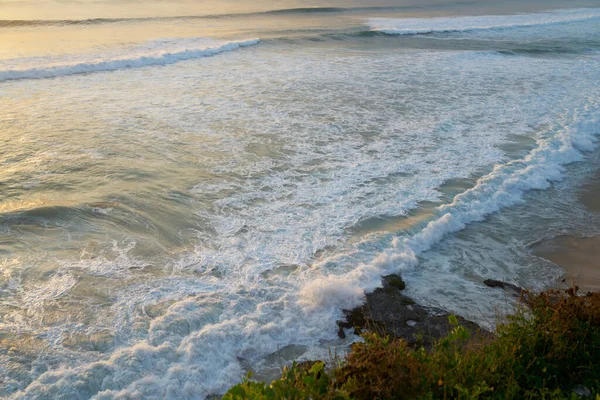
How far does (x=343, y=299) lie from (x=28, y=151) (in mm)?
7579

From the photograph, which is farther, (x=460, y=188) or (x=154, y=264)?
(x=460, y=188)

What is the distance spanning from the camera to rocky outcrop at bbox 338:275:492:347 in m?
5.52

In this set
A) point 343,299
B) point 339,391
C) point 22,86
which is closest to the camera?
point 339,391

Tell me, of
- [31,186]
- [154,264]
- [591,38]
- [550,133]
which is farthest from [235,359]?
[591,38]

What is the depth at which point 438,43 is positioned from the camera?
1122 inches

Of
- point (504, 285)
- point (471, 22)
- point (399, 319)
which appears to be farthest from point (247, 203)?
point (471, 22)

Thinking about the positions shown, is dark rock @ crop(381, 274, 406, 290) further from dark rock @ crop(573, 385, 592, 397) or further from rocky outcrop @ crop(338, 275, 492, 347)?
dark rock @ crop(573, 385, 592, 397)

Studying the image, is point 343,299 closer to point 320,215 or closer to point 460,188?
point 320,215

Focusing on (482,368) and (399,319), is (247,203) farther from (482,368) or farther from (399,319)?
(482,368)

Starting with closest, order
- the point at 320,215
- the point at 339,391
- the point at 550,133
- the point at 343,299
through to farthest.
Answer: the point at 339,391 < the point at 343,299 < the point at 320,215 < the point at 550,133

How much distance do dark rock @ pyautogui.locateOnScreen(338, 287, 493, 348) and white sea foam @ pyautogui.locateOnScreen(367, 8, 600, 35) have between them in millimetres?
27950

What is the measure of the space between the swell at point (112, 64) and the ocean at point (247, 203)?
0.14m

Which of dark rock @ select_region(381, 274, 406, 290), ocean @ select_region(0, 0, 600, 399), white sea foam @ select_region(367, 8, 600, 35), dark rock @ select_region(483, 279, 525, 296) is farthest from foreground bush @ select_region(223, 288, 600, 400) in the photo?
white sea foam @ select_region(367, 8, 600, 35)

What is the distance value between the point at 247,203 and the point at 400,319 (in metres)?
3.58
